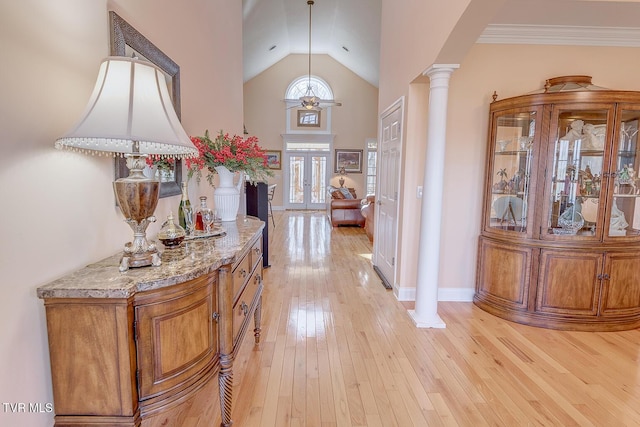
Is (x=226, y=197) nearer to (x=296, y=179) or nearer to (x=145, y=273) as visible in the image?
(x=145, y=273)

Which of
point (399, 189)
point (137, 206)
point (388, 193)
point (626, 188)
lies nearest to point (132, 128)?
point (137, 206)

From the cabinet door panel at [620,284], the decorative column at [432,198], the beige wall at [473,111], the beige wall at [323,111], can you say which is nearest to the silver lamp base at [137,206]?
the decorative column at [432,198]

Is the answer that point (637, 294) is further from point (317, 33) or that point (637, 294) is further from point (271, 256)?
point (317, 33)

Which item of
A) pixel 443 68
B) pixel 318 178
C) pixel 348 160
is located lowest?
pixel 318 178

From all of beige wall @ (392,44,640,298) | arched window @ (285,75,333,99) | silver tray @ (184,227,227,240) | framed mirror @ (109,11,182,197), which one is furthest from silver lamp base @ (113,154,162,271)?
arched window @ (285,75,333,99)

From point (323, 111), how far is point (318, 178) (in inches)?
88.3

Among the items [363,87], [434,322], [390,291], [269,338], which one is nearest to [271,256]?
[390,291]

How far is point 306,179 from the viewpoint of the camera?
11406mm

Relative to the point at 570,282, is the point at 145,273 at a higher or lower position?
higher

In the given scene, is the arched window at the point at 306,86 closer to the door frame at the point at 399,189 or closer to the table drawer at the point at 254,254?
the door frame at the point at 399,189

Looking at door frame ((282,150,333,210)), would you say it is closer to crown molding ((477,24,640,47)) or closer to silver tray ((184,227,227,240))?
crown molding ((477,24,640,47))

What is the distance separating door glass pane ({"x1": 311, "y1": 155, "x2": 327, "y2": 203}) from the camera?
1133 cm

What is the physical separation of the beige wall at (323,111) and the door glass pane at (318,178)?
0.38 meters

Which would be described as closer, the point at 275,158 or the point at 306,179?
the point at 275,158
